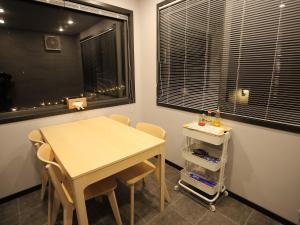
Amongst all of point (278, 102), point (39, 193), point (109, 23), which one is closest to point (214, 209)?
point (278, 102)

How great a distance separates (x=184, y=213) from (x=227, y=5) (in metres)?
2.06

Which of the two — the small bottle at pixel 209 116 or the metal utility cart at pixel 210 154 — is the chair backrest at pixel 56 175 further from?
the small bottle at pixel 209 116

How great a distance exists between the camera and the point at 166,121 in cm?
257

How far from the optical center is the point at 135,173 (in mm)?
1639

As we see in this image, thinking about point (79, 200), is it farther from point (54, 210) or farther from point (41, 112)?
point (41, 112)

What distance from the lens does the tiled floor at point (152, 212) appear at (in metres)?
1.64

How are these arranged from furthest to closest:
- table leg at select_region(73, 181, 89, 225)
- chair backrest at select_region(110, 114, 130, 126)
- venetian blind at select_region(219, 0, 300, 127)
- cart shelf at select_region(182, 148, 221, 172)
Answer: chair backrest at select_region(110, 114, 130, 126) → cart shelf at select_region(182, 148, 221, 172) → venetian blind at select_region(219, 0, 300, 127) → table leg at select_region(73, 181, 89, 225)

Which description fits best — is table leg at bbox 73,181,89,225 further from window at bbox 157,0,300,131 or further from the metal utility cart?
window at bbox 157,0,300,131

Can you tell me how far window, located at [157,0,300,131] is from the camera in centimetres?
138

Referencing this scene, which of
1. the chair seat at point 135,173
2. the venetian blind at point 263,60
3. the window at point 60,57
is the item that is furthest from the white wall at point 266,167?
the window at point 60,57

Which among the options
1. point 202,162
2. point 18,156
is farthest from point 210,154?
point 18,156

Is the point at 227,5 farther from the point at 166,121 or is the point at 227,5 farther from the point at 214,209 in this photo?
the point at 214,209

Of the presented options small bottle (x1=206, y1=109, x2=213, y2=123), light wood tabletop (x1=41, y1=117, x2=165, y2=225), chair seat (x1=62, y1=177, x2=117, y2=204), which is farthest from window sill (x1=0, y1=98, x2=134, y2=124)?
small bottle (x1=206, y1=109, x2=213, y2=123)

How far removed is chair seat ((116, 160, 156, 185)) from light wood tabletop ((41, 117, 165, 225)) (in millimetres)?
131
